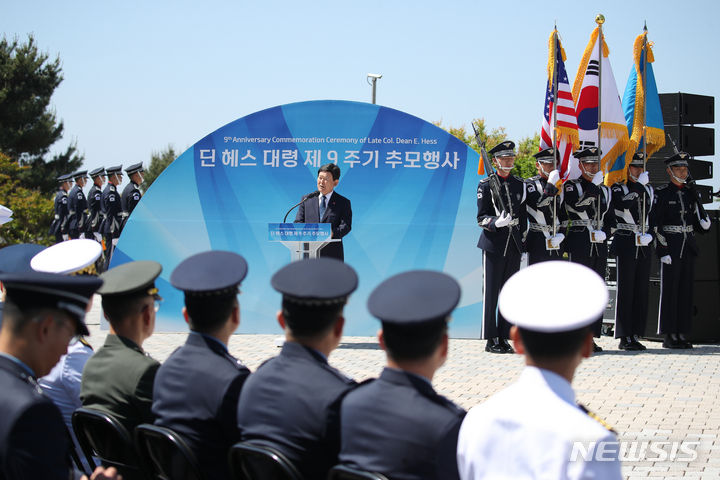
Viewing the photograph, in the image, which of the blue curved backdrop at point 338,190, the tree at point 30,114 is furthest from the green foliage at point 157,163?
the blue curved backdrop at point 338,190

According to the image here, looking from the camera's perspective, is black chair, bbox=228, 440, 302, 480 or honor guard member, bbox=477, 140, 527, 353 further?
honor guard member, bbox=477, 140, 527, 353

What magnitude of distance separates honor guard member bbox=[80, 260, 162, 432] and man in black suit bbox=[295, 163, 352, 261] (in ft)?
19.2

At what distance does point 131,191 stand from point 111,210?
85 cm

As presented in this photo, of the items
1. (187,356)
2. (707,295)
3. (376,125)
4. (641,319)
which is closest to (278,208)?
(376,125)

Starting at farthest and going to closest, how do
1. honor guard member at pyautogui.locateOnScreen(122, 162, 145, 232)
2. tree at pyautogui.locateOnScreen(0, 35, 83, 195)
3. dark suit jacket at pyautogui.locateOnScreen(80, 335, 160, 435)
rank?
tree at pyautogui.locateOnScreen(0, 35, 83, 195) → honor guard member at pyautogui.locateOnScreen(122, 162, 145, 232) → dark suit jacket at pyautogui.locateOnScreen(80, 335, 160, 435)

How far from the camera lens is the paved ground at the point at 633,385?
4.83 meters

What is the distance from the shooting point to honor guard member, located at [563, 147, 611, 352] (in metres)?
8.99

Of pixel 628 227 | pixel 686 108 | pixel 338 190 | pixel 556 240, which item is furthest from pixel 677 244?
pixel 338 190

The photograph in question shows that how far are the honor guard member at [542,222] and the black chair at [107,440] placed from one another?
6.53 meters

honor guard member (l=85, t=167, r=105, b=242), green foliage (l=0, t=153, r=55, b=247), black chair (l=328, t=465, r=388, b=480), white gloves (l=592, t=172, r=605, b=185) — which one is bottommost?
green foliage (l=0, t=153, r=55, b=247)

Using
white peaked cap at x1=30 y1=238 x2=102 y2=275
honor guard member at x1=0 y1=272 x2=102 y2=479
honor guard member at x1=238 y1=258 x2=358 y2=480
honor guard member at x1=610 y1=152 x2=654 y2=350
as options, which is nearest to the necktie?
honor guard member at x1=610 y1=152 x2=654 y2=350

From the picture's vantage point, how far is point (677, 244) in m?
9.37

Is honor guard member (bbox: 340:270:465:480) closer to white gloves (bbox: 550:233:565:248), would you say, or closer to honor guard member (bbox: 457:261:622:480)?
honor guard member (bbox: 457:261:622:480)

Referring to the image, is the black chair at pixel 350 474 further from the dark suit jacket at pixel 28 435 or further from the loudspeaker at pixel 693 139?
the loudspeaker at pixel 693 139
